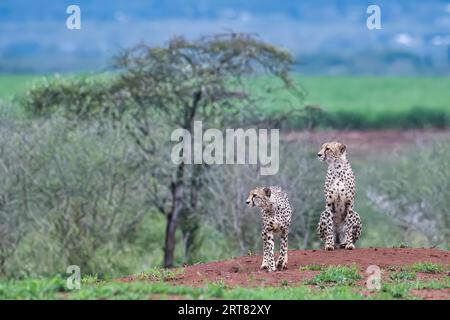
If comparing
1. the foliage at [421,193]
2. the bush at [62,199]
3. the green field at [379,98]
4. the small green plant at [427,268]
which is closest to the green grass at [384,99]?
the green field at [379,98]

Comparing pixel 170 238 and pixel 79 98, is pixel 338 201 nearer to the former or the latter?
pixel 170 238

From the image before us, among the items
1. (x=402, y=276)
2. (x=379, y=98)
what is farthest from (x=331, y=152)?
(x=379, y=98)

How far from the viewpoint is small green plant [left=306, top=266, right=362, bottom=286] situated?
723 inches

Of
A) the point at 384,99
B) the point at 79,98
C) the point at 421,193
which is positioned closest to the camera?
the point at 421,193

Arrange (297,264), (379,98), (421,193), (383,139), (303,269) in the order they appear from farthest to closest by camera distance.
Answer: (379,98) → (383,139) → (421,193) → (297,264) → (303,269)

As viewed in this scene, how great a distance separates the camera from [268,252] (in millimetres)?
19438

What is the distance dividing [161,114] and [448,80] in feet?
251

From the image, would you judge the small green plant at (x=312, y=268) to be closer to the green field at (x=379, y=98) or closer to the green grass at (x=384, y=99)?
the green field at (x=379, y=98)

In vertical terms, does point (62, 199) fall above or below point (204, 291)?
above

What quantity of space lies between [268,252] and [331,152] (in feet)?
6.94

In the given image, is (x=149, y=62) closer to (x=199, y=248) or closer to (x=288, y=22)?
Answer: (x=199, y=248)

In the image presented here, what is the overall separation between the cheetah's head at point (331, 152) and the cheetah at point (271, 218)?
1189mm
